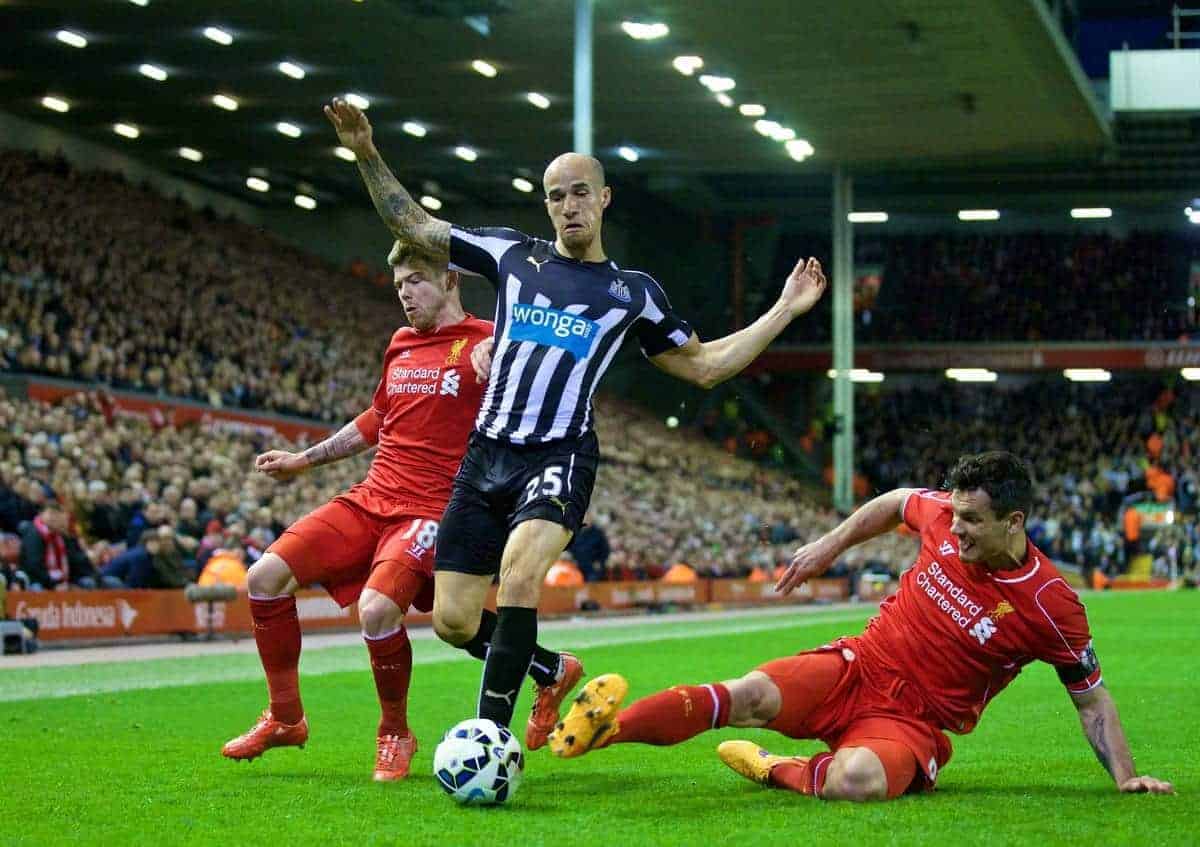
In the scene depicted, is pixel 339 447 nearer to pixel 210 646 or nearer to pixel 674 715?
pixel 674 715

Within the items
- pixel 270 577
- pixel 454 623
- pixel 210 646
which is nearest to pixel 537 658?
pixel 454 623

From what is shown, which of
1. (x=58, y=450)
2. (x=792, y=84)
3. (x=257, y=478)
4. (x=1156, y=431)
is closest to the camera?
(x=58, y=450)

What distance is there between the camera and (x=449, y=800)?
6.61 m

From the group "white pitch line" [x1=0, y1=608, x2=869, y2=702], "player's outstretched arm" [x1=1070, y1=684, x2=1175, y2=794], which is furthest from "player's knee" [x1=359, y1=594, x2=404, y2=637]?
"white pitch line" [x1=0, y1=608, x2=869, y2=702]

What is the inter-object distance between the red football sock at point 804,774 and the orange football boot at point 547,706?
4.52 ft

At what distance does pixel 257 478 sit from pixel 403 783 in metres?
18.5

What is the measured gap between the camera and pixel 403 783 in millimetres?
7242

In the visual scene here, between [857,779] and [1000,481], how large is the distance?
4.13 ft

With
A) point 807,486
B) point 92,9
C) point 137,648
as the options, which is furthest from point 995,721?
point 807,486

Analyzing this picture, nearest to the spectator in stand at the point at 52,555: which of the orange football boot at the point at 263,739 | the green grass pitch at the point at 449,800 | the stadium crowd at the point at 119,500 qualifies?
the stadium crowd at the point at 119,500

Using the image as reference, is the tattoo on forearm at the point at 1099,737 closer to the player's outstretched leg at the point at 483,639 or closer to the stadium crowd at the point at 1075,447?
the player's outstretched leg at the point at 483,639

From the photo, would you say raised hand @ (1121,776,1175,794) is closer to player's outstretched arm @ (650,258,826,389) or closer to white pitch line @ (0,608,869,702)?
player's outstretched arm @ (650,258,826,389)

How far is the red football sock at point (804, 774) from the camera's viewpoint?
6.77 meters

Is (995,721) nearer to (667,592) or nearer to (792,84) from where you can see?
(667,592)
